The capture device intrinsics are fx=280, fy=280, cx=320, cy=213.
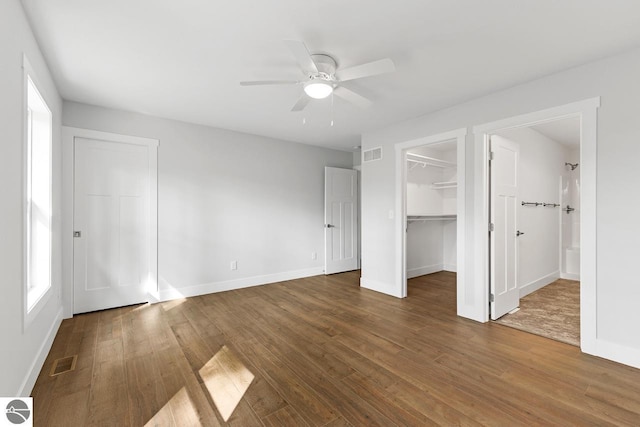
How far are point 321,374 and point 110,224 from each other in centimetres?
321

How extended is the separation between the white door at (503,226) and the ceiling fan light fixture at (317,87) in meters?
2.07

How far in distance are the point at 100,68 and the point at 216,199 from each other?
6.96 ft

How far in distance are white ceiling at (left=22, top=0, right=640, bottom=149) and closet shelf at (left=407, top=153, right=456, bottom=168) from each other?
1721 mm

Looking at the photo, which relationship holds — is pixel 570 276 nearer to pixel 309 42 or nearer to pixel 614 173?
pixel 614 173

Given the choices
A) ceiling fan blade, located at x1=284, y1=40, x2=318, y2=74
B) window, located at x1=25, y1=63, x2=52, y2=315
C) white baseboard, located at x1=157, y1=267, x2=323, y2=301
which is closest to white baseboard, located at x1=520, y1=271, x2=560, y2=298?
white baseboard, located at x1=157, y1=267, x2=323, y2=301

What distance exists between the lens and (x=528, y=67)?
2498 millimetres

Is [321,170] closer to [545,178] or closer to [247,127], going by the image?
[247,127]

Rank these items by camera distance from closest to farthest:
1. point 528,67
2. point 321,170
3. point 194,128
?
point 528,67, point 194,128, point 321,170

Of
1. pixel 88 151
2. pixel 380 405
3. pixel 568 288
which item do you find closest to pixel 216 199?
pixel 88 151

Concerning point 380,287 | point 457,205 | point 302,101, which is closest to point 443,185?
point 457,205

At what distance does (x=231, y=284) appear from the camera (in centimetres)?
445

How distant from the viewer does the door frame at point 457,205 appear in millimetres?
3312

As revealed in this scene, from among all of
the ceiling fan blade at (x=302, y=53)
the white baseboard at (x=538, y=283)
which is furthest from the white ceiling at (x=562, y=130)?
the ceiling fan blade at (x=302, y=53)

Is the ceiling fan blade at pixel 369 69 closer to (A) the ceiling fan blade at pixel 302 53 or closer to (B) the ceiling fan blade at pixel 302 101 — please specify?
(A) the ceiling fan blade at pixel 302 53
